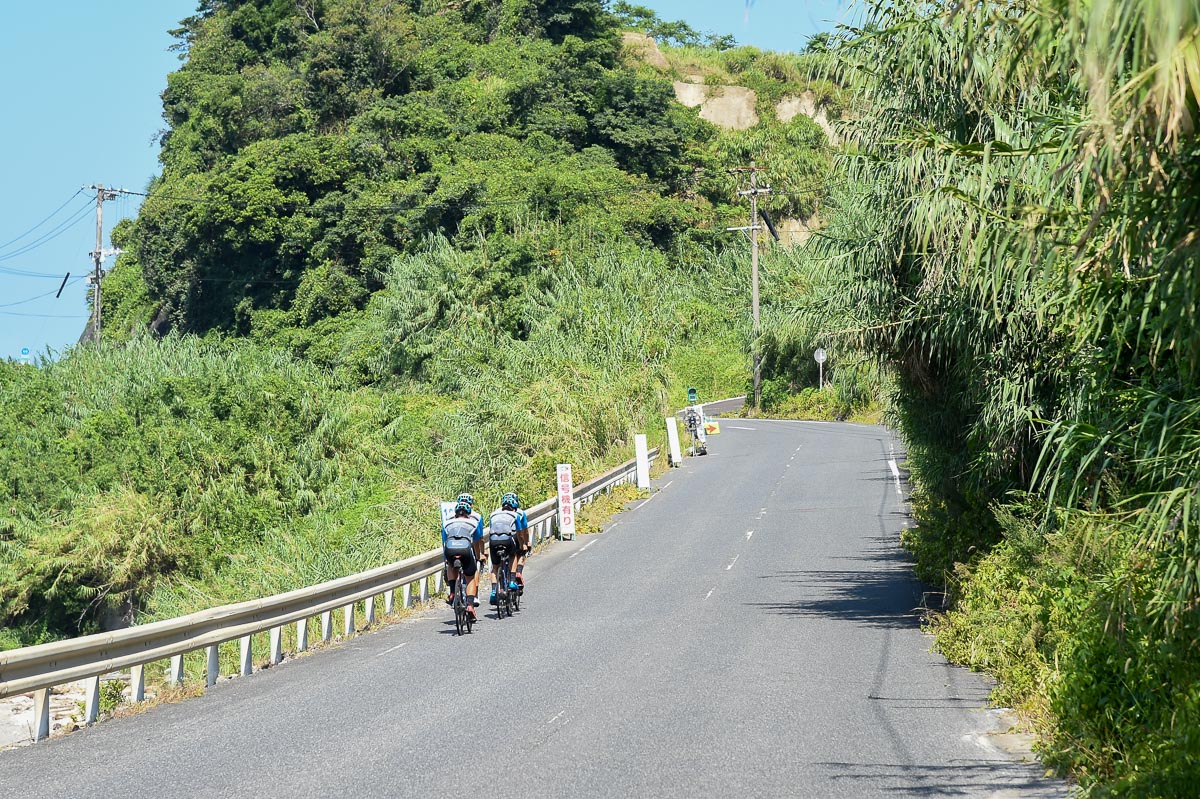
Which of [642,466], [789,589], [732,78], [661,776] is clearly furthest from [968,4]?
[732,78]

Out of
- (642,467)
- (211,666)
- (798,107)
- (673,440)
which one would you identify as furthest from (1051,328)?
(798,107)

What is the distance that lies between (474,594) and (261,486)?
78.8ft

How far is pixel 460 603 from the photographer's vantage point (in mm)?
17188

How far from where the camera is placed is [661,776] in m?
8.94

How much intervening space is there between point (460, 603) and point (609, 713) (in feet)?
20.1

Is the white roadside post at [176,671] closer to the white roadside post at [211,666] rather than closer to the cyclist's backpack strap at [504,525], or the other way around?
the white roadside post at [211,666]

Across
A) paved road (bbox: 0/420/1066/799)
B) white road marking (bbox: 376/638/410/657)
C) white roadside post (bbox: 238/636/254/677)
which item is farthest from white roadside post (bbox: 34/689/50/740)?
white road marking (bbox: 376/638/410/657)

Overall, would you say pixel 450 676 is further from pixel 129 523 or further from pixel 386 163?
pixel 386 163

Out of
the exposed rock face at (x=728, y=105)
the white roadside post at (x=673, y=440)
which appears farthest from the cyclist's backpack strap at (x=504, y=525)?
the exposed rock face at (x=728, y=105)

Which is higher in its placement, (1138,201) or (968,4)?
(968,4)

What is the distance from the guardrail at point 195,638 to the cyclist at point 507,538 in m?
1.71

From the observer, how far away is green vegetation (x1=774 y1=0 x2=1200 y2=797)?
16.3 feet

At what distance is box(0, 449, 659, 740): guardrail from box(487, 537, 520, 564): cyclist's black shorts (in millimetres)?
1683

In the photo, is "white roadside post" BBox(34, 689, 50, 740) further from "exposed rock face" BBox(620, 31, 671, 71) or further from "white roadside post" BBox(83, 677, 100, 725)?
"exposed rock face" BBox(620, 31, 671, 71)
